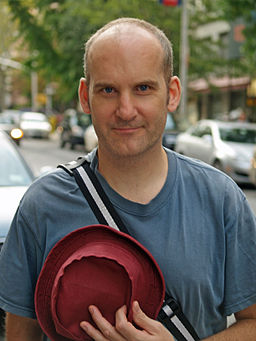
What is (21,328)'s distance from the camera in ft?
6.33

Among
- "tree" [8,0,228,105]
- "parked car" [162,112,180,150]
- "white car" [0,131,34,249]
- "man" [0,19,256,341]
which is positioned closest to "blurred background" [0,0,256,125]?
"tree" [8,0,228,105]

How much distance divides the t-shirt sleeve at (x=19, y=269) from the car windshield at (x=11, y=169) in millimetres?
3037

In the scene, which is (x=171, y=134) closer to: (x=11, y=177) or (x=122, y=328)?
(x=11, y=177)

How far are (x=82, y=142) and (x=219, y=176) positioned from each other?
24.1 m

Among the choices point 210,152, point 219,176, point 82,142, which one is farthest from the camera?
point 82,142

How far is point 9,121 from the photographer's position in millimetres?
30453

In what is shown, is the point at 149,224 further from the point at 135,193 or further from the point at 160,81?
the point at 160,81

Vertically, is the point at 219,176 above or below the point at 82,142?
above

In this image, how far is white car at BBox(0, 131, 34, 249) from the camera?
424 cm

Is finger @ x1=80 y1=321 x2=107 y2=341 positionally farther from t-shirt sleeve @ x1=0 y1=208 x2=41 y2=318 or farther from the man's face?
the man's face

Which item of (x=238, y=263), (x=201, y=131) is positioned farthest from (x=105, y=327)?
(x=201, y=131)

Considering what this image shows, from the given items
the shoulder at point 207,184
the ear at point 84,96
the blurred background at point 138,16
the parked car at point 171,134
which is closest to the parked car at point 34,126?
the blurred background at point 138,16

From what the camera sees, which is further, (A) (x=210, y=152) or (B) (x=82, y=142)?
(B) (x=82, y=142)

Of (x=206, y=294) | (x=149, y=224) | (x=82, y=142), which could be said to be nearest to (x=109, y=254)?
(x=149, y=224)
